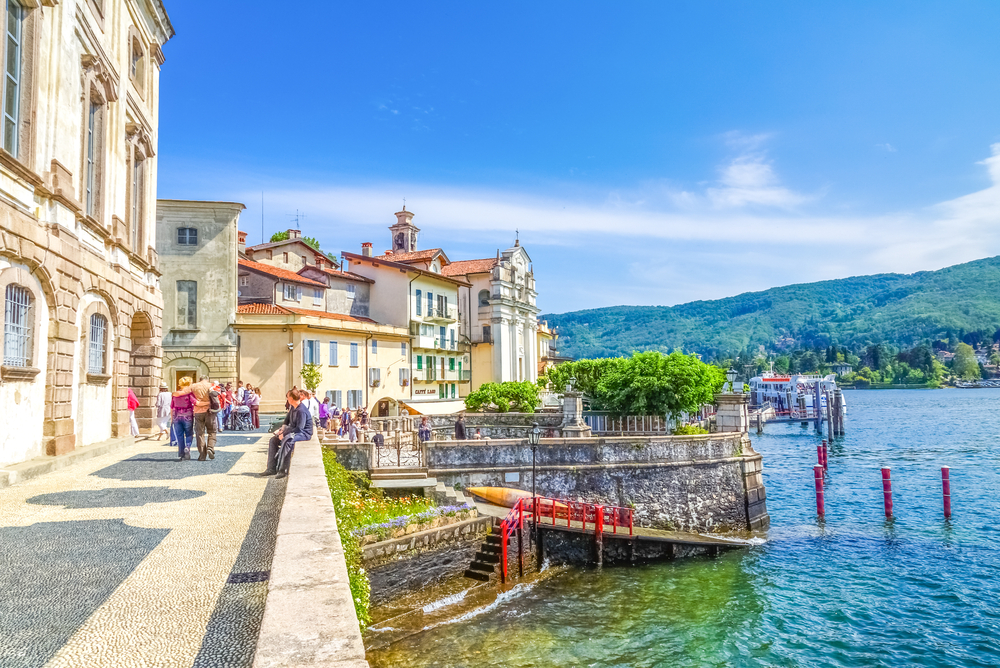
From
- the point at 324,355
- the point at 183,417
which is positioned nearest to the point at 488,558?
the point at 183,417

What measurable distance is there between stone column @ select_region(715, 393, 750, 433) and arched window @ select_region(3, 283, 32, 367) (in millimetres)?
25685

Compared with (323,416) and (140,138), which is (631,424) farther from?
(140,138)

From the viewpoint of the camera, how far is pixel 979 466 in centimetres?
4294

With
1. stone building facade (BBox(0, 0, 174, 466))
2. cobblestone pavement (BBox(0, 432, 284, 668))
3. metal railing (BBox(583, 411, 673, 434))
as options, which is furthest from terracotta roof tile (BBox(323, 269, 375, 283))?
cobblestone pavement (BBox(0, 432, 284, 668))

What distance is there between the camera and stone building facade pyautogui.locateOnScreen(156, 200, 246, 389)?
33.6m

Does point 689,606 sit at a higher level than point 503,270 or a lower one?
lower

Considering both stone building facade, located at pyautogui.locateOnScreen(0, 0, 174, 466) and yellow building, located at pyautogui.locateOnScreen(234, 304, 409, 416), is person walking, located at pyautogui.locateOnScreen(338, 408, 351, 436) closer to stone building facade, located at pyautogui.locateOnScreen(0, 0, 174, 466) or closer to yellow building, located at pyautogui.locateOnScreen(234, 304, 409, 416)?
stone building facade, located at pyautogui.locateOnScreen(0, 0, 174, 466)

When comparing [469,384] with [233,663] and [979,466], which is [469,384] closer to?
[979,466]

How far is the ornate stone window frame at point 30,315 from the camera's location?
11.2m

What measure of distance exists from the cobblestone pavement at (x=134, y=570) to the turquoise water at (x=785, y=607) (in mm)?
6253

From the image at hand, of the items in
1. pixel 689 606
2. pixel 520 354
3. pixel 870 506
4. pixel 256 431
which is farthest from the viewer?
pixel 520 354

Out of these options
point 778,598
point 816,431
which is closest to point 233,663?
point 778,598

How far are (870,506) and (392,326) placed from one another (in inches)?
1203

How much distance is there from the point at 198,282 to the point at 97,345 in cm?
1820
